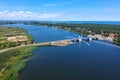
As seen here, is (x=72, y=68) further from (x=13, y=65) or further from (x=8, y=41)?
(x=8, y=41)

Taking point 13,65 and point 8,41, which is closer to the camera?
point 13,65

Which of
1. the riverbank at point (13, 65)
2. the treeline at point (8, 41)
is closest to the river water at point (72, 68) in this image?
the riverbank at point (13, 65)

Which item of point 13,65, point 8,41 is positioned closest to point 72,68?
point 13,65

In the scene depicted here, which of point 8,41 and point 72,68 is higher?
point 72,68

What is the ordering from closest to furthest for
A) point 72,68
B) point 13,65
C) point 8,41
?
point 72,68 < point 13,65 < point 8,41

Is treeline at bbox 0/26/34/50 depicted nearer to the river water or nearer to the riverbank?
the riverbank

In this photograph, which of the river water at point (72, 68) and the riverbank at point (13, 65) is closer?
the river water at point (72, 68)

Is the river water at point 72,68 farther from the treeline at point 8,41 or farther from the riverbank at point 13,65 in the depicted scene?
the treeline at point 8,41

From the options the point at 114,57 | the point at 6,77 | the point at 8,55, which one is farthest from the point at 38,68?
the point at 114,57
